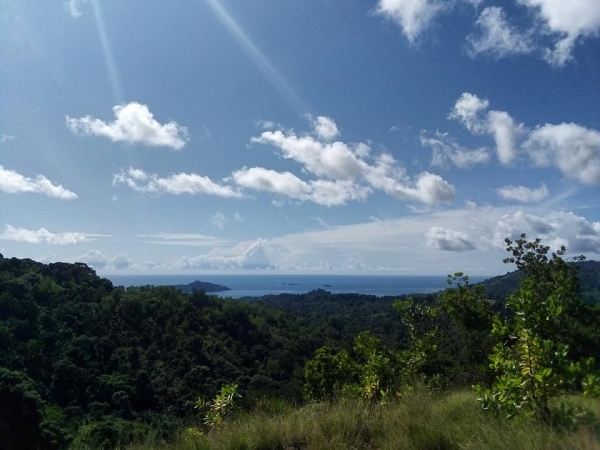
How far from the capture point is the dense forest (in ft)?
24.9

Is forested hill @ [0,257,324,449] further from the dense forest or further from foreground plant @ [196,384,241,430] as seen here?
foreground plant @ [196,384,241,430]

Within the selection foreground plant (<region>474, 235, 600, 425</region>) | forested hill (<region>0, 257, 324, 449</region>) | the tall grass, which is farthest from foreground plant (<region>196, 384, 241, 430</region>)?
forested hill (<region>0, 257, 324, 449</region>)

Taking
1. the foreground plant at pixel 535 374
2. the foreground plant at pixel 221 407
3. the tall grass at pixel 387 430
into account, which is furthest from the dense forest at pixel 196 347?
the tall grass at pixel 387 430

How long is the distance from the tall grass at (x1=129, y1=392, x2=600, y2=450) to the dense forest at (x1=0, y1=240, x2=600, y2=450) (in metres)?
0.58

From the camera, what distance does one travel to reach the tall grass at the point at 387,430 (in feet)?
10.3

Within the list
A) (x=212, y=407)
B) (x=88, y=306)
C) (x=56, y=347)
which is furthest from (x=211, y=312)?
(x=212, y=407)

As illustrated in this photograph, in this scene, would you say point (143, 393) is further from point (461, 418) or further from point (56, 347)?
point (461, 418)

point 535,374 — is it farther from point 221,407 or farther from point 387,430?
point 221,407

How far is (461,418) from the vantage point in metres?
4.03

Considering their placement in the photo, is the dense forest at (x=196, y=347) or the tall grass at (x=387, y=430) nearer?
the tall grass at (x=387, y=430)

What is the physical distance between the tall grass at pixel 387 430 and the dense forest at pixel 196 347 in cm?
58

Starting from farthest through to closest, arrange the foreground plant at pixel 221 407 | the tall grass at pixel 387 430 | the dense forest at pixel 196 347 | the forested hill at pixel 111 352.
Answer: the forested hill at pixel 111 352, the dense forest at pixel 196 347, the foreground plant at pixel 221 407, the tall grass at pixel 387 430

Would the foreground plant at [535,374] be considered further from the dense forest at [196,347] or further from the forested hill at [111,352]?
the forested hill at [111,352]

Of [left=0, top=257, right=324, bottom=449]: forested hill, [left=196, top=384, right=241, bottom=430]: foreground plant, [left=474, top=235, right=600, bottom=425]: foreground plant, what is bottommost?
[left=0, top=257, right=324, bottom=449]: forested hill
